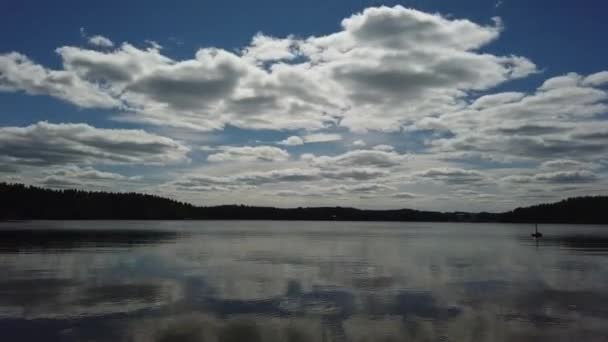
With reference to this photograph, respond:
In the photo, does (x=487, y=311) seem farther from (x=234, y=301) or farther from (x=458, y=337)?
(x=234, y=301)

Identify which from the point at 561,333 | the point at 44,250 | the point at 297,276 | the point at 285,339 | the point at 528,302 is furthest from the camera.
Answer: the point at 44,250

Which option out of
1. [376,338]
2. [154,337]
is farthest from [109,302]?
[376,338]

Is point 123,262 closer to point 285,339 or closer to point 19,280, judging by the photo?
point 19,280

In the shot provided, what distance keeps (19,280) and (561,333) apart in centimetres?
2573

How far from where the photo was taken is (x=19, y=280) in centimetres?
2564

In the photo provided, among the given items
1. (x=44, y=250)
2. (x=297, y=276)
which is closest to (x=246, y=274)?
(x=297, y=276)

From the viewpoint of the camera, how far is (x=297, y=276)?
28688mm

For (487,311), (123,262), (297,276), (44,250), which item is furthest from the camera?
(44,250)

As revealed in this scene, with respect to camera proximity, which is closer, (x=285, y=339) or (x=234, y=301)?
(x=285, y=339)

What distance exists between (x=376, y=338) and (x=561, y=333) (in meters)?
6.61

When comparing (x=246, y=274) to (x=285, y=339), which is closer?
(x=285, y=339)

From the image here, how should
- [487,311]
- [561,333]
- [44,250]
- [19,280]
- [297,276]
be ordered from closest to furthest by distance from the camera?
[561,333]
[487,311]
[19,280]
[297,276]
[44,250]

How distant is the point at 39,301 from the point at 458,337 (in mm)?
16695

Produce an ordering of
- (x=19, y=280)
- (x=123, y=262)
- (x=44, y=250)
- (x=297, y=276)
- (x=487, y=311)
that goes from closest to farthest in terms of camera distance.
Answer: (x=487, y=311) < (x=19, y=280) < (x=297, y=276) < (x=123, y=262) < (x=44, y=250)
